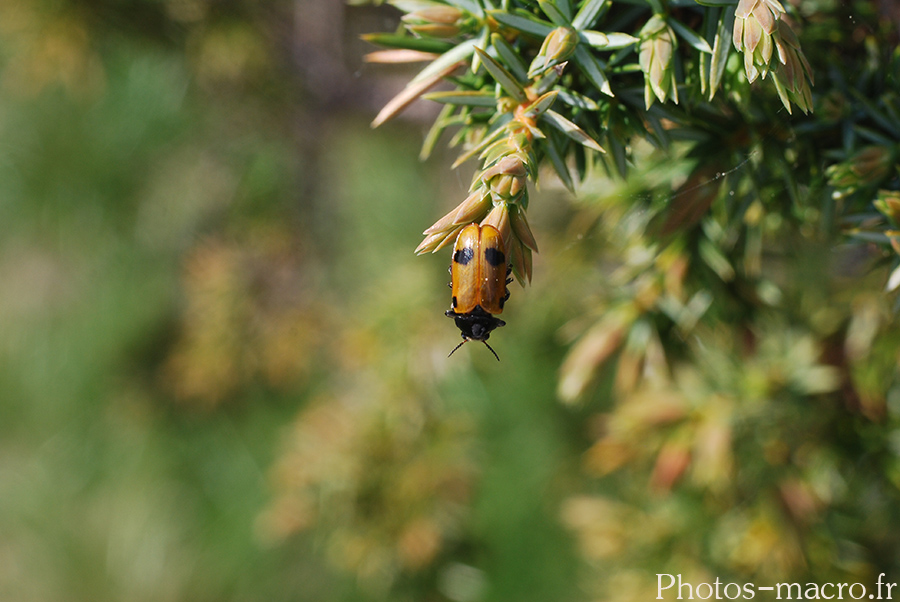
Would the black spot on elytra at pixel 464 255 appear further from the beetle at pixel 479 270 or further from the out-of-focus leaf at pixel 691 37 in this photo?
the out-of-focus leaf at pixel 691 37

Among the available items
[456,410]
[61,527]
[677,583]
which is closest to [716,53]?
[677,583]

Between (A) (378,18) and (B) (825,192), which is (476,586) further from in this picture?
(A) (378,18)

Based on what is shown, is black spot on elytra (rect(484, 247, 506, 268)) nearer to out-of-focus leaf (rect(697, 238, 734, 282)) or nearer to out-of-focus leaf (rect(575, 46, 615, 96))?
out-of-focus leaf (rect(575, 46, 615, 96))

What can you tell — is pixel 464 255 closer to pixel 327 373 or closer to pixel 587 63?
pixel 587 63

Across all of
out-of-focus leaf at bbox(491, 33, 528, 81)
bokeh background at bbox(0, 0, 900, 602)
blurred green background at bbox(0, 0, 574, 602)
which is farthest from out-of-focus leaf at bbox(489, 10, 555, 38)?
blurred green background at bbox(0, 0, 574, 602)

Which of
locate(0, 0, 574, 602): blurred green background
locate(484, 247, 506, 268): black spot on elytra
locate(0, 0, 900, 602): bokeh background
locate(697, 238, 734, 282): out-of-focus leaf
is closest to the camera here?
locate(484, 247, 506, 268): black spot on elytra

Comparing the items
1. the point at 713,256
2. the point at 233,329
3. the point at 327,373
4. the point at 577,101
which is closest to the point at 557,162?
the point at 577,101

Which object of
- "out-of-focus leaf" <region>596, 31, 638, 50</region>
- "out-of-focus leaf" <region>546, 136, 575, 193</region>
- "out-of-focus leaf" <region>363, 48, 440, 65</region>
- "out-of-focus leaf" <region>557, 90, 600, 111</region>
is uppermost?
"out-of-focus leaf" <region>363, 48, 440, 65</region>

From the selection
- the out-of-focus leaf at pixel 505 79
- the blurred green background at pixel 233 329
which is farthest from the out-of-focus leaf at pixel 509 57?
the blurred green background at pixel 233 329
